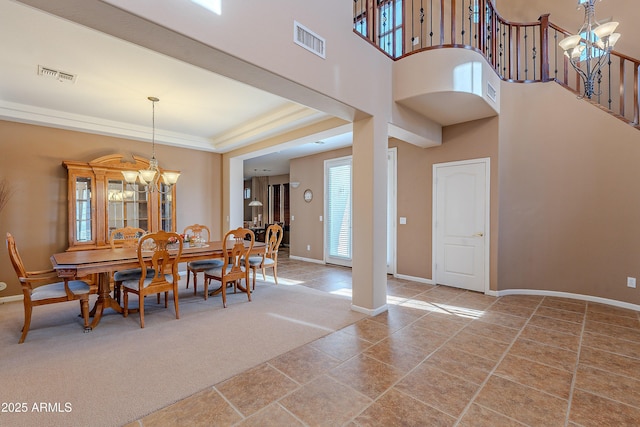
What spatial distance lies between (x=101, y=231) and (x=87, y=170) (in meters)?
0.98

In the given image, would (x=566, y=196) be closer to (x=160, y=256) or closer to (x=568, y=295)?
(x=568, y=295)

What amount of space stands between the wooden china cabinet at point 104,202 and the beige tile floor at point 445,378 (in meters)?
3.90

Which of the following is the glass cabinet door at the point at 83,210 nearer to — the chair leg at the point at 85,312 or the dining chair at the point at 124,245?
the dining chair at the point at 124,245

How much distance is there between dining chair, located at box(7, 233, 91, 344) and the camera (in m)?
2.73

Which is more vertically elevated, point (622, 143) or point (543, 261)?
point (622, 143)

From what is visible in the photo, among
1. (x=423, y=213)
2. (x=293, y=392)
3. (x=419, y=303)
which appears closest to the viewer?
(x=293, y=392)

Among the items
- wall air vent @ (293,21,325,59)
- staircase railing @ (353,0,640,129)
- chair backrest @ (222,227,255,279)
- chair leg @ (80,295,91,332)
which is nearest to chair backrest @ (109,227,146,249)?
chair leg @ (80,295,91,332)

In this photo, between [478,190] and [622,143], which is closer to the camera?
[622,143]

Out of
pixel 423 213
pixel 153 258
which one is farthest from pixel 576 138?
pixel 153 258

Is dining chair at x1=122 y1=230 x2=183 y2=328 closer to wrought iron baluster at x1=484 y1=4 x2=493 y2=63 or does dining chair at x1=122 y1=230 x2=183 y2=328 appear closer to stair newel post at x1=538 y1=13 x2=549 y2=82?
wrought iron baluster at x1=484 y1=4 x2=493 y2=63

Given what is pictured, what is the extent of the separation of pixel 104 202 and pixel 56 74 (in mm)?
2100

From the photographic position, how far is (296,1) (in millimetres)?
2535

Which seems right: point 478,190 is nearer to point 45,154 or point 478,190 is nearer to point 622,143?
point 622,143

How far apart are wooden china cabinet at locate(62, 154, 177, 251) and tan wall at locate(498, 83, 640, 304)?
5931mm
